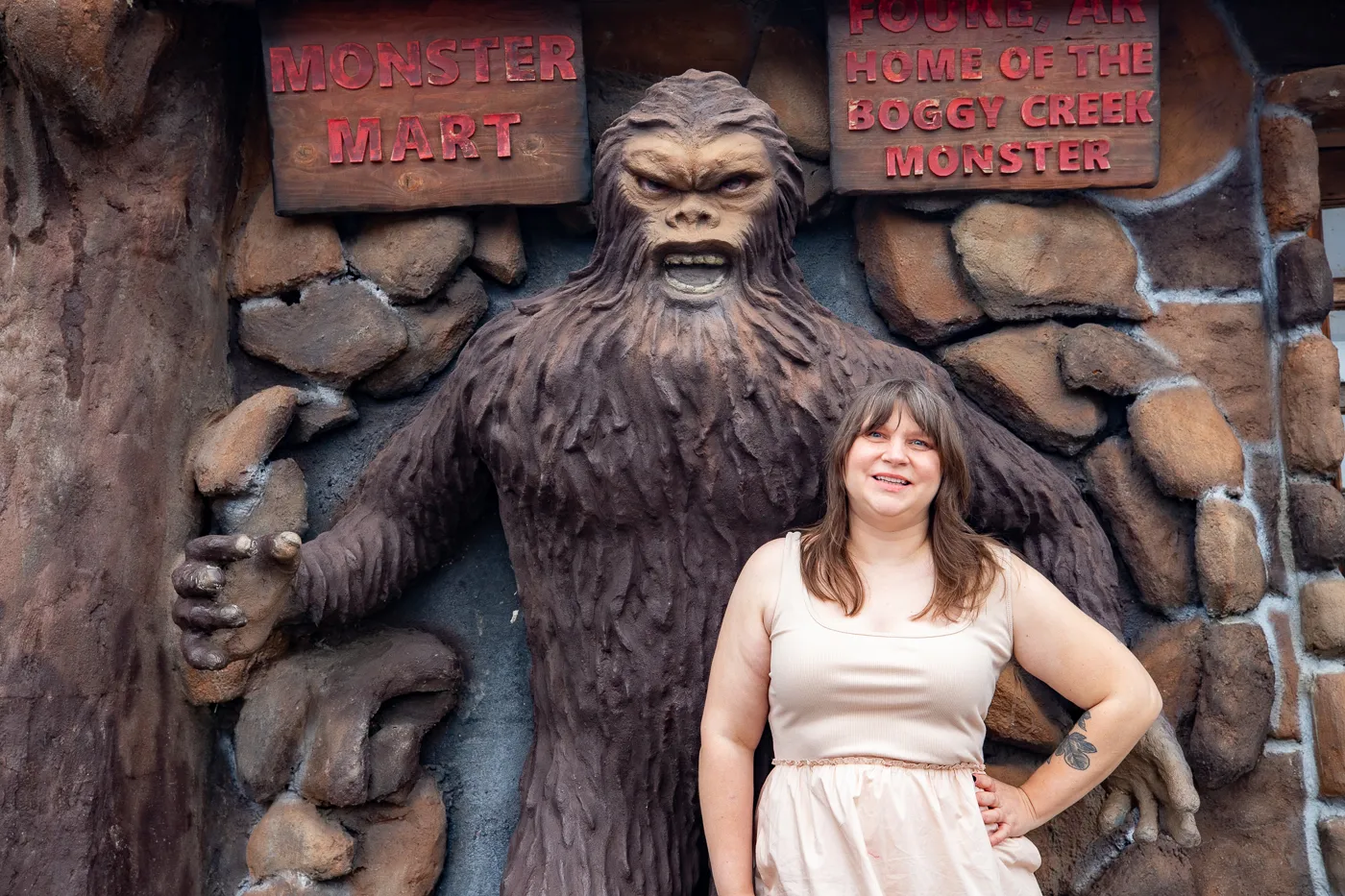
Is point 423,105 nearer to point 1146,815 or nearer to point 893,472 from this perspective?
point 893,472

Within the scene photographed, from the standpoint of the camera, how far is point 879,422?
168 centimetres

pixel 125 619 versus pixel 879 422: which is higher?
pixel 879 422

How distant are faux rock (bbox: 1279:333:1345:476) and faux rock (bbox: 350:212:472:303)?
4.87 ft

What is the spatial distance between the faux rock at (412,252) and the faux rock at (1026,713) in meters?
1.17

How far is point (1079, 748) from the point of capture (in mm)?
1690

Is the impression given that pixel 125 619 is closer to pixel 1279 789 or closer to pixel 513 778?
pixel 513 778

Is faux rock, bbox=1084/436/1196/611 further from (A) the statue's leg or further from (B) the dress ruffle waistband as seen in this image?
(A) the statue's leg

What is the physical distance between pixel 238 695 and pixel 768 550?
3.13ft

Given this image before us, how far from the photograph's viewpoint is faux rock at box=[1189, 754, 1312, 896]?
81.7 inches

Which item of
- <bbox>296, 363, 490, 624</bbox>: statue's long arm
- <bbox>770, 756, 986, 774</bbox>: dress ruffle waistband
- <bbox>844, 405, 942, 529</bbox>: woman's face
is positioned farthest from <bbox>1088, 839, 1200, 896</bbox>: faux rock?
<bbox>296, 363, 490, 624</bbox>: statue's long arm

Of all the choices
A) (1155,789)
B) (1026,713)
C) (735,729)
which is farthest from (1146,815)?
(735,729)

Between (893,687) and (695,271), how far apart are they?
70cm

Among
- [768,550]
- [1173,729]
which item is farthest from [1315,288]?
[768,550]

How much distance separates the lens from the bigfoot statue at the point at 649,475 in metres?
1.85
